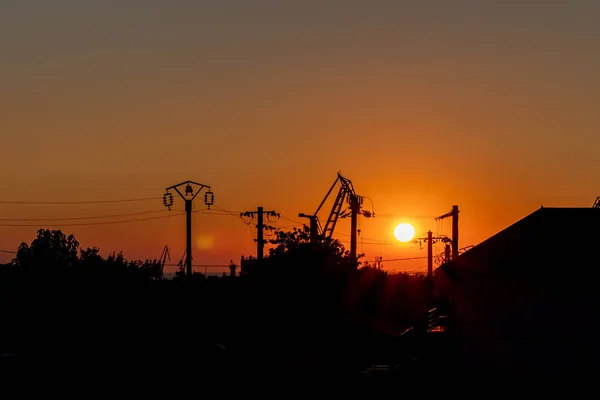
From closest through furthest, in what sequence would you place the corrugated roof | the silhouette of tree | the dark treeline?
Answer: the corrugated roof → the dark treeline → the silhouette of tree

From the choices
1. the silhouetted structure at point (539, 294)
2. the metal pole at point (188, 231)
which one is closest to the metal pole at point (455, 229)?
the metal pole at point (188, 231)

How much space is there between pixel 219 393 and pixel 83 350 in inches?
667

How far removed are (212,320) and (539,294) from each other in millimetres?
35070

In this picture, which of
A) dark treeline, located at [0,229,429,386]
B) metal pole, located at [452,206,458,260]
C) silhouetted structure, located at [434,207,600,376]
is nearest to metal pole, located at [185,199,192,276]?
dark treeline, located at [0,229,429,386]

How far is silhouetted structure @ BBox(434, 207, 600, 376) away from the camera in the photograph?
91.6 ft

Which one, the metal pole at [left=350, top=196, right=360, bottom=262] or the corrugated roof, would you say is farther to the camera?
the metal pole at [left=350, top=196, right=360, bottom=262]

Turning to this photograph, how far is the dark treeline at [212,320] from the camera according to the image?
39.2 m

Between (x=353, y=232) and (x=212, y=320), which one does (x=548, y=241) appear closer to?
(x=212, y=320)

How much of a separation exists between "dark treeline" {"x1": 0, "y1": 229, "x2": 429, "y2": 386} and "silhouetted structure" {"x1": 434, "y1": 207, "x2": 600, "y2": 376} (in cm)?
840

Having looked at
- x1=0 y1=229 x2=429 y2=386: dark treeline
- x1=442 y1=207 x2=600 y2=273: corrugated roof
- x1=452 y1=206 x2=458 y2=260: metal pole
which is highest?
x1=452 y1=206 x2=458 y2=260: metal pole

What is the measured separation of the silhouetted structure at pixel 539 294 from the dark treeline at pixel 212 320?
27.6 ft

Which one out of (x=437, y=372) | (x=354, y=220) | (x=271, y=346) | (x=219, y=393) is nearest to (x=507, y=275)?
(x=437, y=372)

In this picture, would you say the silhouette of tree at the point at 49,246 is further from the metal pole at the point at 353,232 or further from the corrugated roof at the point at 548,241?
the corrugated roof at the point at 548,241

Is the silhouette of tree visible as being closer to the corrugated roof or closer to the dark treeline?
the dark treeline
